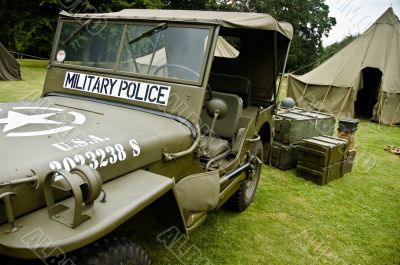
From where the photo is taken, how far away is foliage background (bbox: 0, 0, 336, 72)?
19.8m

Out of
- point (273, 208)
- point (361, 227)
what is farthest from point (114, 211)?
point (361, 227)

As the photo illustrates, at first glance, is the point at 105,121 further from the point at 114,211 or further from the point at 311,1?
the point at 311,1

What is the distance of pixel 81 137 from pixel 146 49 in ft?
4.16

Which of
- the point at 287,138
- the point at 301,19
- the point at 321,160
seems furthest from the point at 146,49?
the point at 301,19

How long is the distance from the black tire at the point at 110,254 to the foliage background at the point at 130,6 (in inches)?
166

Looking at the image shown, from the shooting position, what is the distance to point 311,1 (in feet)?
130

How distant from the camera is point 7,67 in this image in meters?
14.3

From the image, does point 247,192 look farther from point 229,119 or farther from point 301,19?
point 301,19

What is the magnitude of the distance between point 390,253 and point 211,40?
9.33ft

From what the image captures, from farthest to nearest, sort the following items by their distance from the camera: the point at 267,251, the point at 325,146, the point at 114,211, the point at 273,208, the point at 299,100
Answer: the point at 299,100 → the point at 325,146 → the point at 273,208 → the point at 267,251 → the point at 114,211

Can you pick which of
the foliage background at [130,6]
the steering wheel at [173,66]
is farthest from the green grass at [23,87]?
the steering wheel at [173,66]

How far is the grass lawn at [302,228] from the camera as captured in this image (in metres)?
3.39

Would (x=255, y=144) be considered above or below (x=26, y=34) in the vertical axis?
below

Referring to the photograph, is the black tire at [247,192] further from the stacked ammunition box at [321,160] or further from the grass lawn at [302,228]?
the stacked ammunition box at [321,160]
